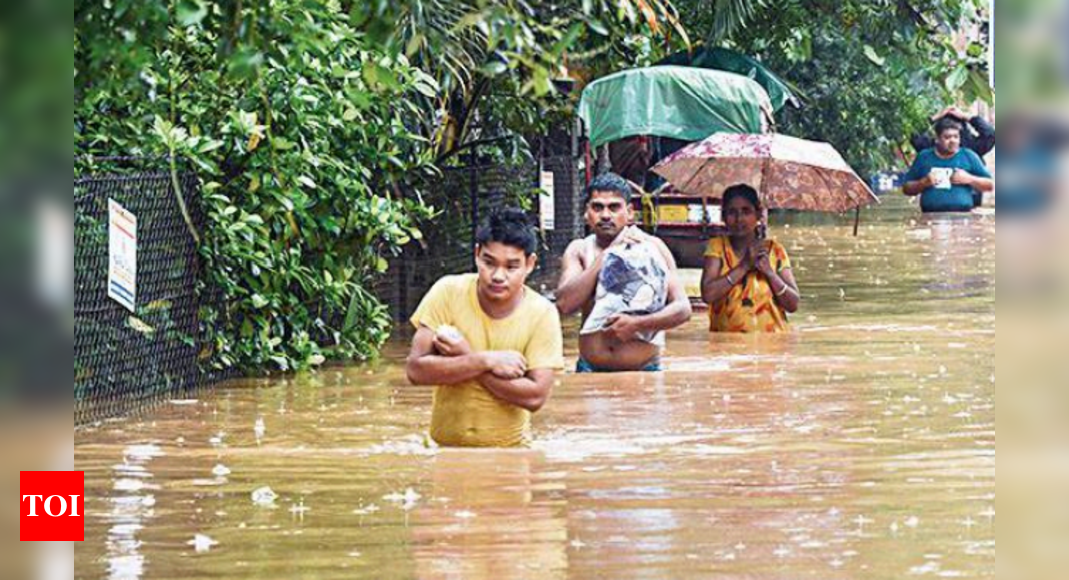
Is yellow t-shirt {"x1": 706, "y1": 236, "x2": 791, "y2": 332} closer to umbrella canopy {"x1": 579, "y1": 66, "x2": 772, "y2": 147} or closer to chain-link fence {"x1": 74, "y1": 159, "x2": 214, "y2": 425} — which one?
umbrella canopy {"x1": 579, "y1": 66, "x2": 772, "y2": 147}

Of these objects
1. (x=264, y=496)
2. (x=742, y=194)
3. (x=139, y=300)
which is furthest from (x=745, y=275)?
(x=264, y=496)

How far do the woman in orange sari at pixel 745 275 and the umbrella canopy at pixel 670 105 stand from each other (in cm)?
454

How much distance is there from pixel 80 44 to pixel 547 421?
6.77m

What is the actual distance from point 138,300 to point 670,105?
9.54 m

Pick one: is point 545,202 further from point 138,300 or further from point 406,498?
point 406,498

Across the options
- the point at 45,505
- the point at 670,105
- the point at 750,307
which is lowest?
the point at 45,505

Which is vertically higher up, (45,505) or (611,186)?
(611,186)

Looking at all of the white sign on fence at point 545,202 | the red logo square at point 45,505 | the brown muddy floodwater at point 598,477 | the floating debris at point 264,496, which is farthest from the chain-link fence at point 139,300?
the red logo square at point 45,505

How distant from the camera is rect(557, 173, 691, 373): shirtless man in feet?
45.6

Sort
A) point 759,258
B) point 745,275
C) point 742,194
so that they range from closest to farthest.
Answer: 1. point 742,194
2. point 759,258
3. point 745,275

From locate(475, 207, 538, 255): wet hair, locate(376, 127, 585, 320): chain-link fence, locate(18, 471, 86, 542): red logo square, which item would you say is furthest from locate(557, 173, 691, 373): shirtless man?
locate(18, 471, 86, 542): red logo square

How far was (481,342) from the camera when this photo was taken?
9.68 metres

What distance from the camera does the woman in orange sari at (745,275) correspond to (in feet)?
55.9

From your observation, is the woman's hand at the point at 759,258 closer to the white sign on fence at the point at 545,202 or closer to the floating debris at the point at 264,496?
the white sign on fence at the point at 545,202
